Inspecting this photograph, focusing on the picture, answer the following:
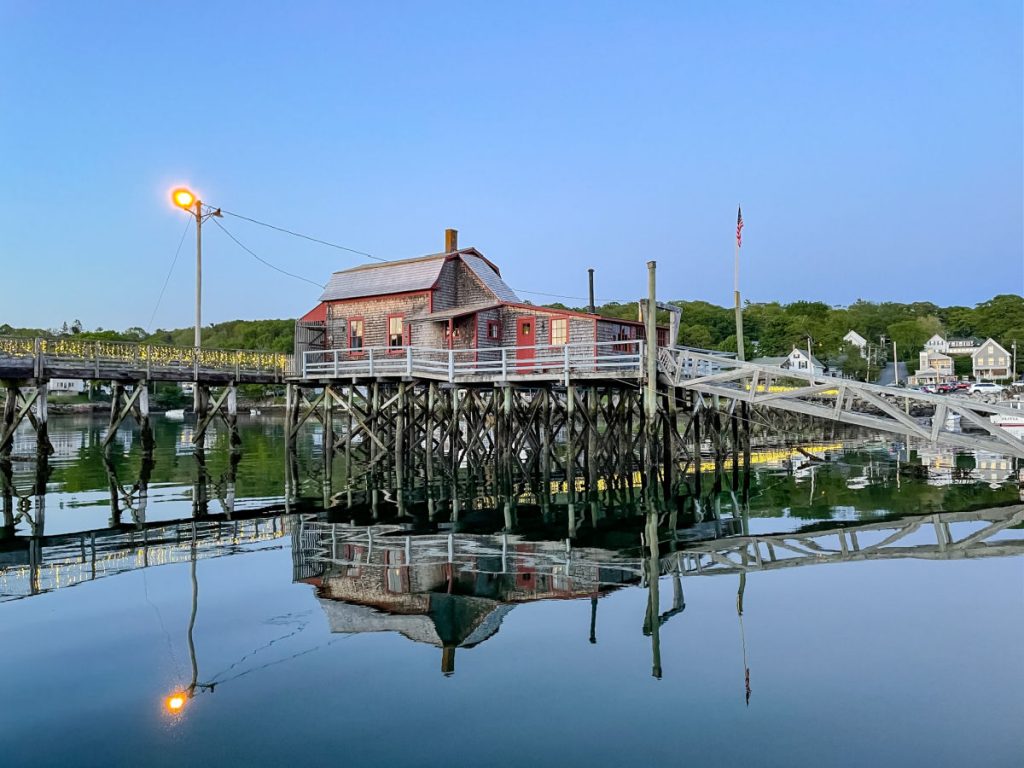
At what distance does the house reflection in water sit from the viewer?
34.7ft

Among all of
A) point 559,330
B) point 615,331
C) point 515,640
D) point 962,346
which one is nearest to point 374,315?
point 559,330

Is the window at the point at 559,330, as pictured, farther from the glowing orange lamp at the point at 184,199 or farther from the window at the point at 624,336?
the glowing orange lamp at the point at 184,199

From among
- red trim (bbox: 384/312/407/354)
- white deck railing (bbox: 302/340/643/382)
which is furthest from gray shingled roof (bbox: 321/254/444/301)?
white deck railing (bbox: 302/340/643/382)

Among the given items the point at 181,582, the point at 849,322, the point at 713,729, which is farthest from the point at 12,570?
the point at 849,322

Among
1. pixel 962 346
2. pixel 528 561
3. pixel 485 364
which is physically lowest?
pixel 528 561

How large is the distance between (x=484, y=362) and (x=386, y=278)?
923 centimetres

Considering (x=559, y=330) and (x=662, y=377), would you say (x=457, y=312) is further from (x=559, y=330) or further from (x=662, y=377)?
(x=662, y=377)

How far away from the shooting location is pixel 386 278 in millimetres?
33688

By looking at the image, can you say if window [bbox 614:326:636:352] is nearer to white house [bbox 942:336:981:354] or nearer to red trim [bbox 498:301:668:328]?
red trim [bbox 498:301:668:328]

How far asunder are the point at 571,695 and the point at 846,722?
279 cm

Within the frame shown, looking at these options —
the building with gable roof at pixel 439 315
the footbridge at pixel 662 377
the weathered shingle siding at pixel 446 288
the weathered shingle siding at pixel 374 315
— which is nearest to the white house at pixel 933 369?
the footbridge at pixel 662 377

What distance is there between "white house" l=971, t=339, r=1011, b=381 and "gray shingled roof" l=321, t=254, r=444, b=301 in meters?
106

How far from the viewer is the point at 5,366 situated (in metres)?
30.1

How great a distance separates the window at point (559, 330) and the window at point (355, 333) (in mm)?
9812
